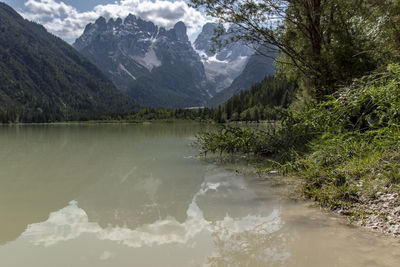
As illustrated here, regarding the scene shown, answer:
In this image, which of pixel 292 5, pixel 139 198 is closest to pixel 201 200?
pixel 139 198


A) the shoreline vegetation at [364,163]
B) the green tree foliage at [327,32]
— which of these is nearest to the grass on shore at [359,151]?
the shoreline vegetation at [364,163]

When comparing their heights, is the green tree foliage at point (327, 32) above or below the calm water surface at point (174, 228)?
above

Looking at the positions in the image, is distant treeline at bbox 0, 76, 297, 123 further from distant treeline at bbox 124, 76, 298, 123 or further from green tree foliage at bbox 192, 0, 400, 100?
green tree foliage at bbox 192, 0, 400, 100

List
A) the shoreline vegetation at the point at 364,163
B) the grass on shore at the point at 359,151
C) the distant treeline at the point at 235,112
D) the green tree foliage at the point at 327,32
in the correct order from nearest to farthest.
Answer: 1. the shoreline vegetation at the point at 364,163
2. the grass on shore at the point at 359,151
3. the green tree foliage at the point at 327,32
4. the distant treeline at the point at 235,112

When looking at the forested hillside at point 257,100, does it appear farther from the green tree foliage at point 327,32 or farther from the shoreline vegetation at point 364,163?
the shoreline vegetation at point 364,163

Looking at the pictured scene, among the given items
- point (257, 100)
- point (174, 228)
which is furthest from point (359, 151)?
point (257, 100)

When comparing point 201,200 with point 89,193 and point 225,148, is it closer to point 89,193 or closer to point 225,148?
point 89,193

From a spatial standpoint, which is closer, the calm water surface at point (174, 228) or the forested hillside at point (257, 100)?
the calm water surface at point (174, 228)

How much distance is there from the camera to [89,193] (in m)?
8.06

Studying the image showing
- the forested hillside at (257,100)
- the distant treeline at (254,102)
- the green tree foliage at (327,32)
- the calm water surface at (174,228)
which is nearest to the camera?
the calm water surface at (174,228)

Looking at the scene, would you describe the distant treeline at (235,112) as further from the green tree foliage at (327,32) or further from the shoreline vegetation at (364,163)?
the shoreline vegetation at (364,163)

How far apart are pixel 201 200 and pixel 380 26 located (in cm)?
1284

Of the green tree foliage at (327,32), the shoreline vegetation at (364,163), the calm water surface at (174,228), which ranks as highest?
the green tree foliage at (327,32)

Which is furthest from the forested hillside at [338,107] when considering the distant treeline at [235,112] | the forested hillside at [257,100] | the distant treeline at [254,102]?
the forested hillside at [257,100]
